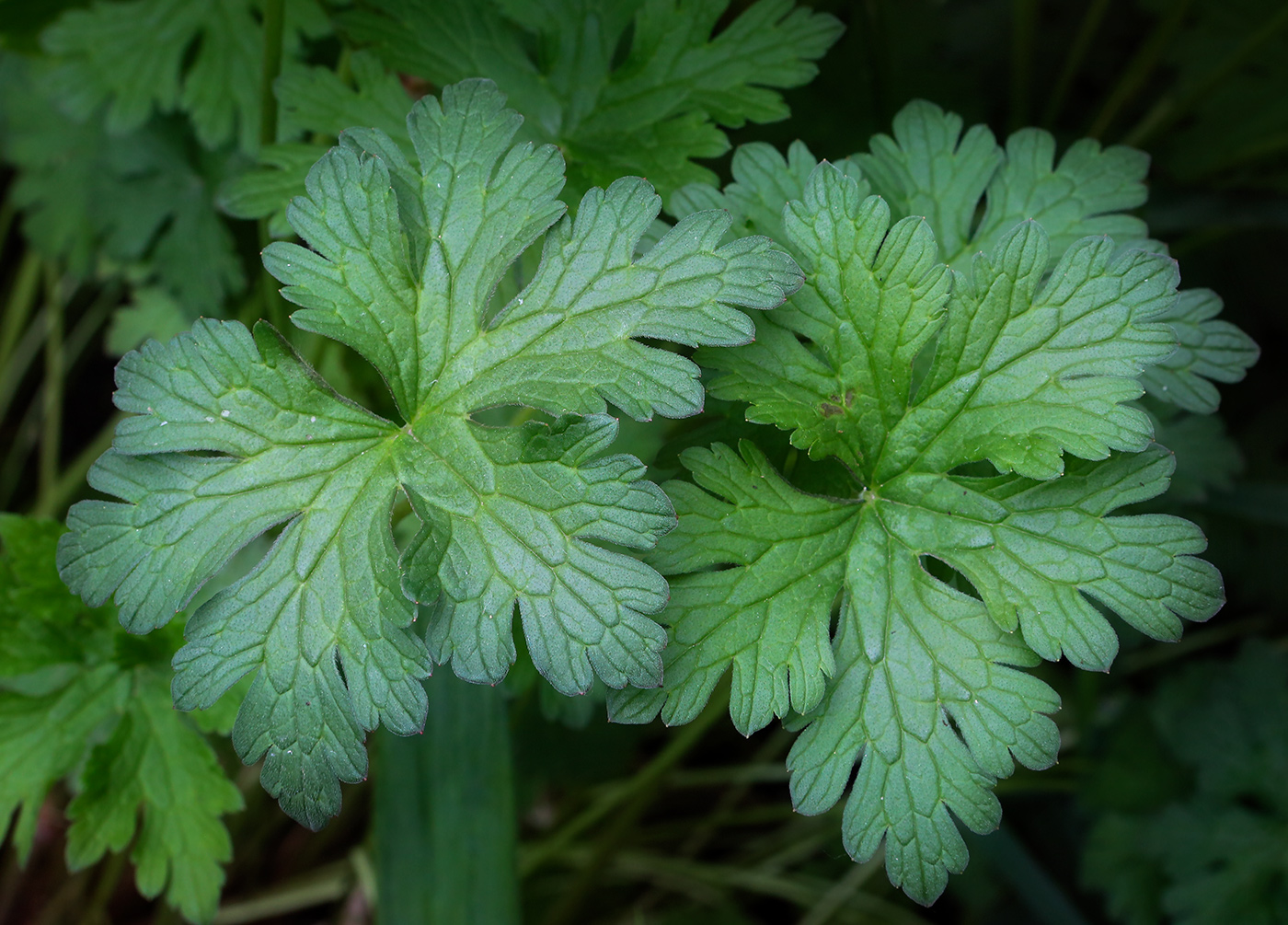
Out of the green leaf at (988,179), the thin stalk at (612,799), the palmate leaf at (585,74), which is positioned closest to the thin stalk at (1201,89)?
the green leaf at (988,179)

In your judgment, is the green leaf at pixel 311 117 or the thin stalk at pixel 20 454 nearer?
the green leaf at pixel 311 117

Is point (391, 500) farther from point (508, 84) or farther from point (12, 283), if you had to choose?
point (12, 283)

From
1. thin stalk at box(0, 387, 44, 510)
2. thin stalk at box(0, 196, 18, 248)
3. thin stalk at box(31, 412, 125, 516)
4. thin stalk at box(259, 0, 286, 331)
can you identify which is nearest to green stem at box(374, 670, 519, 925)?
thin stalk at box(259, 0, 286, 331)

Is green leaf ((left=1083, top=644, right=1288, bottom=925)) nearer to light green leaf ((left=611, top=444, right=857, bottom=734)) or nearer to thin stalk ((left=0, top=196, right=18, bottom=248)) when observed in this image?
light green leaf ((left=611, top=444, right=857, bottom=734))

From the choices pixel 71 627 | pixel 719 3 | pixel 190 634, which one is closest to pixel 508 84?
pixel 719 3

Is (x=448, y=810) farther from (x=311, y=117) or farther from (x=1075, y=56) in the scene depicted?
(x=1075, y=56)

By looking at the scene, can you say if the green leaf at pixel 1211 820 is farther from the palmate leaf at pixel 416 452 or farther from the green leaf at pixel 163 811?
the green leaf at pixel 163 811
